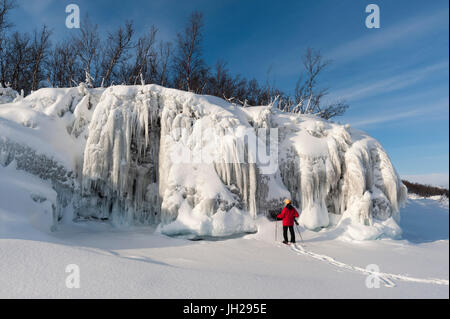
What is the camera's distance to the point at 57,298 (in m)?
2.09

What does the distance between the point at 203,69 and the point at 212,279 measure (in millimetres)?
18093

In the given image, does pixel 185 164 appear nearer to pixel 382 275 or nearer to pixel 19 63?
pixel 382 275

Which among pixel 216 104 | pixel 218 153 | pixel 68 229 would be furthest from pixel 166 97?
pixel 68 229

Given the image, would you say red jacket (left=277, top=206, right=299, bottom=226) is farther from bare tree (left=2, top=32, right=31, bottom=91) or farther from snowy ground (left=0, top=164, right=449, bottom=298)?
bare tree (left=2, top=32, right=31, bottom=91)

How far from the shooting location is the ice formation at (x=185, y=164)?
6.28m

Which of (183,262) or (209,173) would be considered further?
(209,173)

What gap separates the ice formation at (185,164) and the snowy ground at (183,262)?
0.52 metres

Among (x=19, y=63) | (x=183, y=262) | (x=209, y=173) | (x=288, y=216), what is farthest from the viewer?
(x=19, y=63)

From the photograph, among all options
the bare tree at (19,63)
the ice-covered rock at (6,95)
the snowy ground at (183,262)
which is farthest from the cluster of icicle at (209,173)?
the bare tree at (19,63)

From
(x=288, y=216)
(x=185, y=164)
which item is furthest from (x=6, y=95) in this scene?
(x=288, y=216)

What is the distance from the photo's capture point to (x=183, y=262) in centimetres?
384

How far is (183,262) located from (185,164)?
318 cm

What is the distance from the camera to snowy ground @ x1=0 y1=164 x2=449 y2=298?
2.45 metres

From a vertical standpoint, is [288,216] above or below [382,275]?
above
